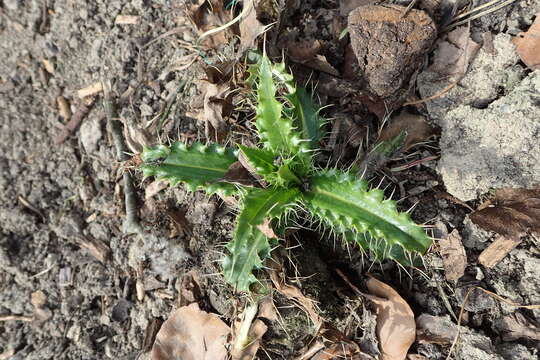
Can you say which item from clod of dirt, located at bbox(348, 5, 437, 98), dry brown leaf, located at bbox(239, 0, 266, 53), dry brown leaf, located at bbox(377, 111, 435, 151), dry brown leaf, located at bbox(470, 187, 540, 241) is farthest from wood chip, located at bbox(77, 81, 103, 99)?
dry brown leaf, located at bbox(470, 187, 540, 241)

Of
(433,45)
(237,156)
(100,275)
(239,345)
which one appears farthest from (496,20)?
(100,275)

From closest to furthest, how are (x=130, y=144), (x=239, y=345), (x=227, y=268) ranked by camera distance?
(x=227, y=268)
(x=239, y=345)
(x=130, y=144)

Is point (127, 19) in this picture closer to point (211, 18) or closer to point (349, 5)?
point (211, 18)

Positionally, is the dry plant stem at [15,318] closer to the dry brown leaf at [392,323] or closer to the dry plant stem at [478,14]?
the dry brown leaf at [392,323]

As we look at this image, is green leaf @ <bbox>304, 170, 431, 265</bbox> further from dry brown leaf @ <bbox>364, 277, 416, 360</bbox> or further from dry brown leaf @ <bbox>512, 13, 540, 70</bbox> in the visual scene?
dry brown leaf @ <bbox>512, 13, 540, 70</bbox>

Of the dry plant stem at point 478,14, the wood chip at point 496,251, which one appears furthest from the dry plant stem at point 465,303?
the dry plant stem at point 478,14

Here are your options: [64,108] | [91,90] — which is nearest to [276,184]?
[91,90]

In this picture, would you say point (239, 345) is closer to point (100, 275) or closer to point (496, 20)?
point (100, 275)

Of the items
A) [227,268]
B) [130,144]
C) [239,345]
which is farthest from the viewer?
[130,144]
